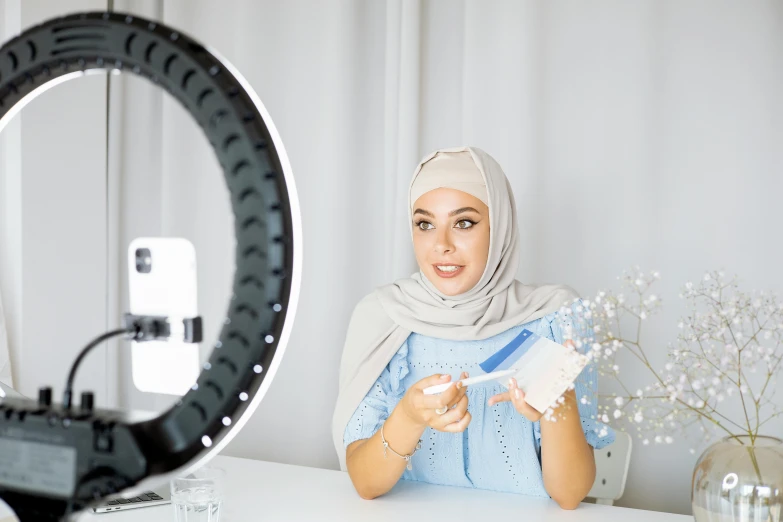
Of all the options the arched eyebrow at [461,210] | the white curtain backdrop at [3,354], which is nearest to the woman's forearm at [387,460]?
the arched eyebrow at [461,210]

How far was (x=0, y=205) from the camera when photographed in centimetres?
197

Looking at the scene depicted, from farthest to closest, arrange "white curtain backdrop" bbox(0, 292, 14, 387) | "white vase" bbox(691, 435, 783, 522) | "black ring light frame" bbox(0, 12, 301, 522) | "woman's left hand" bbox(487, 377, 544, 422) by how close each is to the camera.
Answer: "white curtain backdrop" bbox(0, 292, 14, 387)
"woman's left hand" bbox(487, 377, 544, 422)
"white vase" bbox(691, 435, 783, 522)
"black ring light frame" bbox(0, 12, 301, 522)

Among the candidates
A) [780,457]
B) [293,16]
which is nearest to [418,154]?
[293,16]

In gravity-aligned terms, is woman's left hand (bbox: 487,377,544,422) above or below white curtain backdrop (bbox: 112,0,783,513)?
below

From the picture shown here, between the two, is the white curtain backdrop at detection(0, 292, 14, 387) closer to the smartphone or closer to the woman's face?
the woman's face

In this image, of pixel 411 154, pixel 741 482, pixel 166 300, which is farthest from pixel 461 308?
pixel 166 300

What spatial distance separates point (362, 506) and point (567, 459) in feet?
1.29

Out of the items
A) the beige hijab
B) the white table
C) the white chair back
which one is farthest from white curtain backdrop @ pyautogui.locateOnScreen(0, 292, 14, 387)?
the white chair back

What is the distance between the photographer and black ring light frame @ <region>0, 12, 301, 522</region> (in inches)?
17.3

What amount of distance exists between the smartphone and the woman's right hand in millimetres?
703

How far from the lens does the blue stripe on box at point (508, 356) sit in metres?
1.18

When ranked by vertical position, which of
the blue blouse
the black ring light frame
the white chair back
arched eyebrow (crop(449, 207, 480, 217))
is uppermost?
arched eyebrow (crop(449, 207, 480, 217))

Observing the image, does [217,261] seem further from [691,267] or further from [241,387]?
[241,387]

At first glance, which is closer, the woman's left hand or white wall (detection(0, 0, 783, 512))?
the woman's left hand
